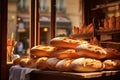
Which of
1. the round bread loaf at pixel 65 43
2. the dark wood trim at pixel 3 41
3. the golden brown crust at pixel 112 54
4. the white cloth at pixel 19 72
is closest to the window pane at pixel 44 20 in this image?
the dark wood trim at pixel 3 41

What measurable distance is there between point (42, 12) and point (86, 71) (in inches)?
64.5

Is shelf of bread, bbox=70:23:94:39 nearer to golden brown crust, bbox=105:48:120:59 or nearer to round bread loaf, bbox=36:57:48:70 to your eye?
golden brown crust, bbox=105:48:120:59

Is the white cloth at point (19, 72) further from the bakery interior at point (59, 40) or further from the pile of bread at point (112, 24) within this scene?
the pile of bread at point (112, 24)

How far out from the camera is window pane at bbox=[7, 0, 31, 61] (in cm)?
271

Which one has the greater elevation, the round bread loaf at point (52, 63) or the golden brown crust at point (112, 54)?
the golden brown crust at point (112, 54)

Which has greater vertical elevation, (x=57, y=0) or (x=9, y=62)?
(x=57, y=0)

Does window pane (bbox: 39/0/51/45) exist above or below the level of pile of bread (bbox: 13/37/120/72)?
above

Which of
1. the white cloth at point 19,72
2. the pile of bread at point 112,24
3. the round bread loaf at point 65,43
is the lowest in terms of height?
the white cloth at point 19,72

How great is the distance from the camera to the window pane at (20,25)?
2.71 m

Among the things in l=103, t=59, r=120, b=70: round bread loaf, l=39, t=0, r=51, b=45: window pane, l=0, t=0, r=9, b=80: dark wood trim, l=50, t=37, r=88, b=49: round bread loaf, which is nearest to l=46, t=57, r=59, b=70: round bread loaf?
l=50, t=37, r=88, b=49: round bread loaf

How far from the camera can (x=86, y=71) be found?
1.40 m

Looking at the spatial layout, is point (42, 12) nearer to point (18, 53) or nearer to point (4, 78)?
point (18, 53)

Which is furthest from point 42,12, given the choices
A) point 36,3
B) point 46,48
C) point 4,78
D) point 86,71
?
point 86,71

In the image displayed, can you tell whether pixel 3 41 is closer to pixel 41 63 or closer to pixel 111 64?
pixel 41 63
